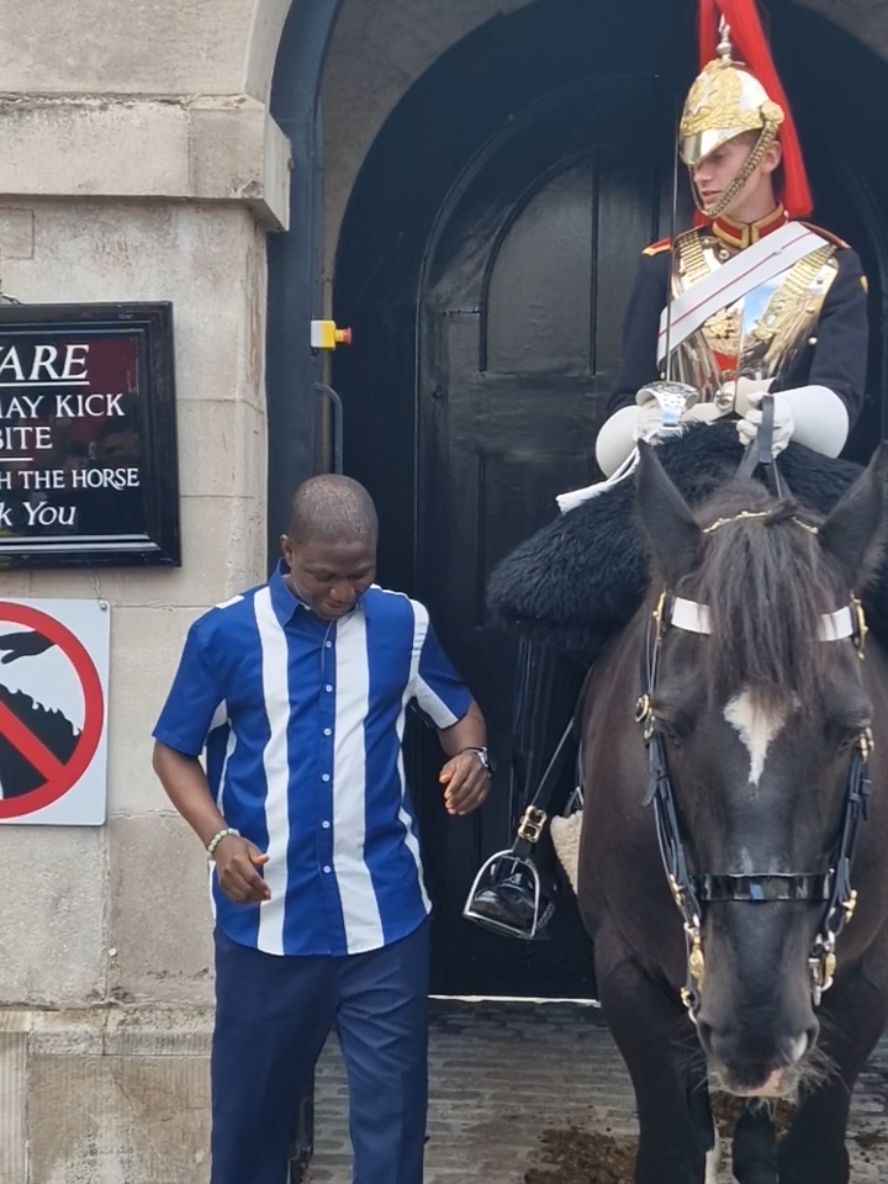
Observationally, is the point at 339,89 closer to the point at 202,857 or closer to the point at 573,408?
the point at 573,408

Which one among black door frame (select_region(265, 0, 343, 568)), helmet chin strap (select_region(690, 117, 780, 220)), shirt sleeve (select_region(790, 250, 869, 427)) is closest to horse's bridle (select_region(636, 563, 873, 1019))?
shirt sleeve (select_region(790, 250, 869, 427))

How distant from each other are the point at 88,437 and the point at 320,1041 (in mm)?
1683

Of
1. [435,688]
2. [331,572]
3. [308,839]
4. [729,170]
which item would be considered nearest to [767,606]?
[331,572]

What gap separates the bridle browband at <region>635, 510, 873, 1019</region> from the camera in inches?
104

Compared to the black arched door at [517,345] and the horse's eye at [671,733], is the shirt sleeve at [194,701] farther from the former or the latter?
the black arched door at [517,345]

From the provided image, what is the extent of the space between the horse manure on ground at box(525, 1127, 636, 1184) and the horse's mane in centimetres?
221

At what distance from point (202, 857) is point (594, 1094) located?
163 centimetres

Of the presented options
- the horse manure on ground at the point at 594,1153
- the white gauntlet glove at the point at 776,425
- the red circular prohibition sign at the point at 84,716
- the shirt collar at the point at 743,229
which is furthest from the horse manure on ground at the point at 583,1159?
the shirt collar at the point at 743,229

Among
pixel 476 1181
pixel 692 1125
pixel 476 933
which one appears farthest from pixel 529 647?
pixel 476 933

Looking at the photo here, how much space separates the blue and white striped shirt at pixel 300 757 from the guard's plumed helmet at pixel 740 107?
1.60 m

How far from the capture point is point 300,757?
340cm

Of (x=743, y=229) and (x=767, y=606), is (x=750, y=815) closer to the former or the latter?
(x=767, y=606)

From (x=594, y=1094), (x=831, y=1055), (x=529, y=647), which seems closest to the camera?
(x=831, y=1055)

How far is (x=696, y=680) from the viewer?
2744mm
